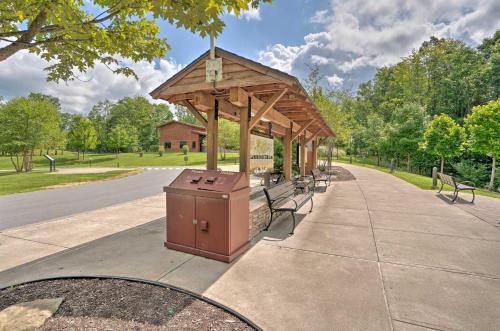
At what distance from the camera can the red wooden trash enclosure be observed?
360 cm

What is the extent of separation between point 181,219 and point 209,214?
587 mm

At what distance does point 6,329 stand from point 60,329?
0.44 m

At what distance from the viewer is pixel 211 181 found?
148 inches

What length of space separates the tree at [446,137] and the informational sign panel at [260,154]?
535 inches

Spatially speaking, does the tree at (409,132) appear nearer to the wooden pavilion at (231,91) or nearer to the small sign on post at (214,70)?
the wooden pavilion at (231,91)

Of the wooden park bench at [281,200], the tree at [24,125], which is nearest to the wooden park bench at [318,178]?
the wooden park bench at [281,200]

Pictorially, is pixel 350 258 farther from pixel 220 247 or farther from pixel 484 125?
pixel 484 125

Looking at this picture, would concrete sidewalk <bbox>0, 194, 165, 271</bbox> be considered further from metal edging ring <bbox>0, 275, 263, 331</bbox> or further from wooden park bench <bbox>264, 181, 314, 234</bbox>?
wooden park bench <bbox>264, 181, 314, 234</bbox>

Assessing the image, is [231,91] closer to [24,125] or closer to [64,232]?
[64,232]

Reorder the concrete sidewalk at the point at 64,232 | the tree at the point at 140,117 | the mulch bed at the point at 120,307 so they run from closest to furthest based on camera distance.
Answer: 1. the mulch bed at the point at 120,307
2. the concrete sidewalk at the point at 64,232
3. the tree at the point at 140,117

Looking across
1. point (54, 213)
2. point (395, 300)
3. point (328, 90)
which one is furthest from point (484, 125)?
point (54, 213)

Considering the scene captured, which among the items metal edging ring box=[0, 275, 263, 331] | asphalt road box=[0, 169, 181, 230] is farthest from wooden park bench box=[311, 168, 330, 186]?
metal edging ring box=[0, 275, 263, 331]

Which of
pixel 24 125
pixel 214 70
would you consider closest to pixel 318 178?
pixel 214 70

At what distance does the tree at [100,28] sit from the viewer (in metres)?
2.46
